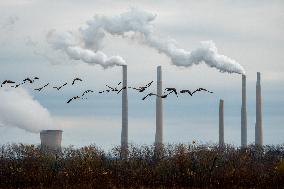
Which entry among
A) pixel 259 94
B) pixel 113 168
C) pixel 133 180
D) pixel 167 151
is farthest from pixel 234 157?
pixel 259 94

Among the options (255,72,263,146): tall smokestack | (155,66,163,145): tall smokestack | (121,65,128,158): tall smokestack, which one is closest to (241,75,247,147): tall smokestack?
(255,72,263,146): tall smokestack

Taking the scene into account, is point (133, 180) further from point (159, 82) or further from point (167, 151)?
point (159, 82)

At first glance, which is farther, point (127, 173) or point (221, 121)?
point (221, 121)

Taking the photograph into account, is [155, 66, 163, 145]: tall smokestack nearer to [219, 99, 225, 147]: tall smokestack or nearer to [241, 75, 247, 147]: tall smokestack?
[219, 99, 225, 147]: tall smokestack

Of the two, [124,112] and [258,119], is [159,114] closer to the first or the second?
[124,112]

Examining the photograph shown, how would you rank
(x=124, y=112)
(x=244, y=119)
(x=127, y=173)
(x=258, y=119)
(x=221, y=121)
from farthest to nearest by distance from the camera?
1. (x=244, y=119)
2. (x=221, y=121)
3. (x=258, y=119)
4. (x=124, y=112)
5. (x=127, y=173)

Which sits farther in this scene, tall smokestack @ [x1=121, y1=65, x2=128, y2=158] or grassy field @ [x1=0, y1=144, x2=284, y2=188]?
tall smokestack @ [x1=121, y1=65, x2=128, y2=158]

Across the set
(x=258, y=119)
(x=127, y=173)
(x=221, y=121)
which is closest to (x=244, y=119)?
(x=258, y=119)

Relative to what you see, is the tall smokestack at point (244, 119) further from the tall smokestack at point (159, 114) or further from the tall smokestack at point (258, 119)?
the tall smokestack at point (159, 114)

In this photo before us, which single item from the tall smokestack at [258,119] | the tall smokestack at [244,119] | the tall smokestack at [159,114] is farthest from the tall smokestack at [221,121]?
the tall smokestack at [159,114]

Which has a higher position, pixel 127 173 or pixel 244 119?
pixel 244 119

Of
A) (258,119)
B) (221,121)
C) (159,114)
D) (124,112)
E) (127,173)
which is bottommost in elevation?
(127,173)

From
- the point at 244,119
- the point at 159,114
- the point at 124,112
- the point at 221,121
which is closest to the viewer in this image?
the point at 124,112

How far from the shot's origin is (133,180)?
38.5 m
